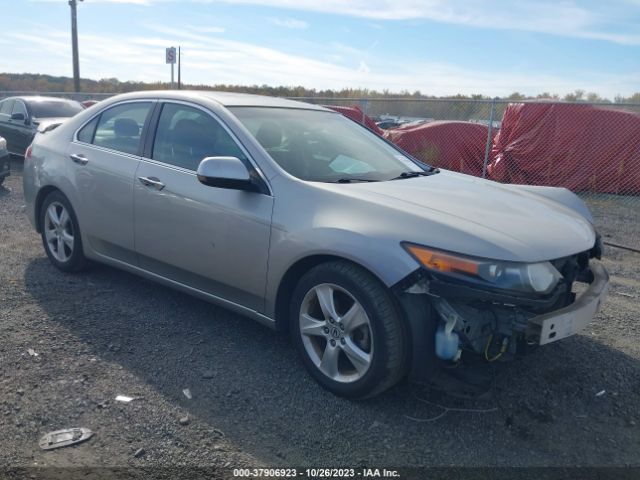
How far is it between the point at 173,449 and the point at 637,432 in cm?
237

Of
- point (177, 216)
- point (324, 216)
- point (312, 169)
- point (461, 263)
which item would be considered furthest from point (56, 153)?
point (461, 263)

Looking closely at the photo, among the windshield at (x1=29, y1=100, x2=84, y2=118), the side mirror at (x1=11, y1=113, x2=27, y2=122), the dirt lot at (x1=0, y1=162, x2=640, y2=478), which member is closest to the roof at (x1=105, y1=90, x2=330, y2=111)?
the dirt lot at (x1=0, y1=162, x2=640, y2=478)

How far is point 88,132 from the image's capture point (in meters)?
5.08

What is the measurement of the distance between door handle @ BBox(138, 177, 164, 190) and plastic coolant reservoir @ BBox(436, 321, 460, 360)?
221cm

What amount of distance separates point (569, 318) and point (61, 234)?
162 inches

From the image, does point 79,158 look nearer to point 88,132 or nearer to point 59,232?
point 88,132

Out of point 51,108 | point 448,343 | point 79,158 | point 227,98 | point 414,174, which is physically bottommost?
point 51,108

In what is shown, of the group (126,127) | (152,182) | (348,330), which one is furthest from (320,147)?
(126,127)

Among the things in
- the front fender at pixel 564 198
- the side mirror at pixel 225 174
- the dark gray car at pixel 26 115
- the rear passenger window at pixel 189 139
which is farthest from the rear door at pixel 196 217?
the dark gray car at pixel 26 115

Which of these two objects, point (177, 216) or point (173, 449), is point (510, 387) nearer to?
point (173, 449)

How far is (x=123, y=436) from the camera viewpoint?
2.97 m

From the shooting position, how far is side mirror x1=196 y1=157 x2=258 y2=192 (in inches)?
142

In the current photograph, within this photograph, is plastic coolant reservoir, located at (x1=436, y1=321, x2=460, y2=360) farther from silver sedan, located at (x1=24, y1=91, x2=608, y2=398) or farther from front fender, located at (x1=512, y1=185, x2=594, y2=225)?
front fender, located at (x1=512, y1=185, x2=594, y2=225)

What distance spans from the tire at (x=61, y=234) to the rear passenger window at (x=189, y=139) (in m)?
1.21
